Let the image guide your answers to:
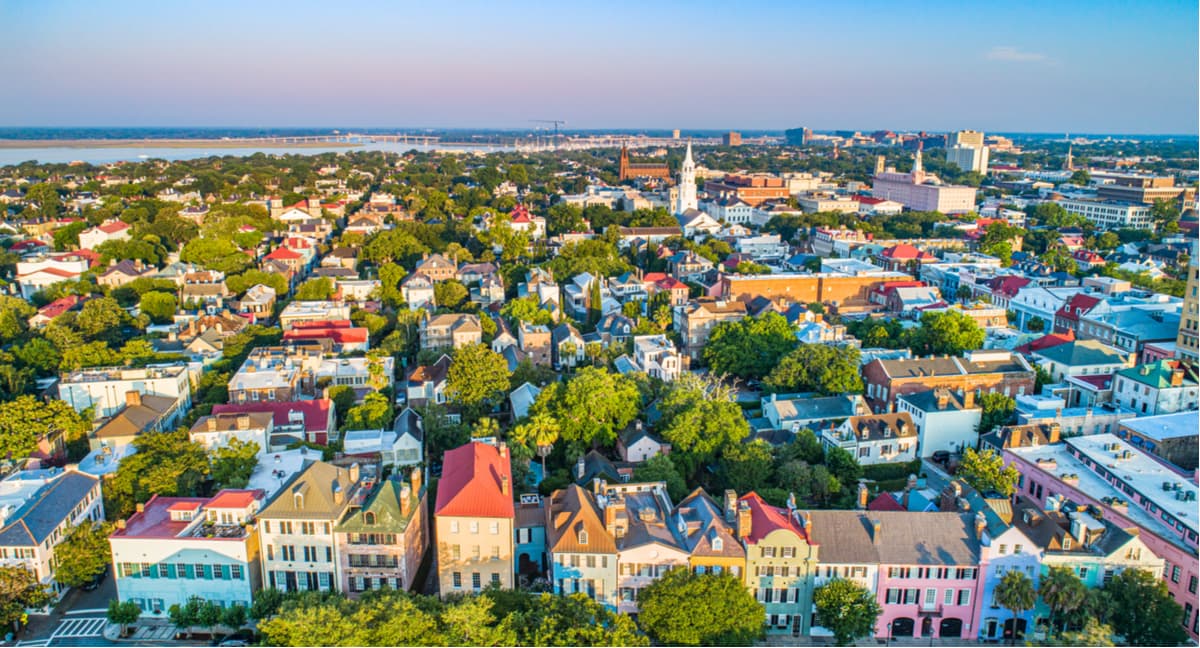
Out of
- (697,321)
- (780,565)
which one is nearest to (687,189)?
(697,321)

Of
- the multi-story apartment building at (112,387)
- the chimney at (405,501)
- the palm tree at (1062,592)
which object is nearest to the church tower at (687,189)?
the multi-story apartment building at (112,387)

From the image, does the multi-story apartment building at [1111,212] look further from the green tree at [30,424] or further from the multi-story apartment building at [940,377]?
the green tree at [30,424]

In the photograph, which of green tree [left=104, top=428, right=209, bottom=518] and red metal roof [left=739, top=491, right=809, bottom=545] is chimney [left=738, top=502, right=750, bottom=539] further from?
green tree [left=104, top=428, right=209, bottom=518]

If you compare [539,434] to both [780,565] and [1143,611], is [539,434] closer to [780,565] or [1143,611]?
→ [780,565]

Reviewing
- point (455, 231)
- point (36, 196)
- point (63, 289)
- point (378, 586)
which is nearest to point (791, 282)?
point (455, 231)

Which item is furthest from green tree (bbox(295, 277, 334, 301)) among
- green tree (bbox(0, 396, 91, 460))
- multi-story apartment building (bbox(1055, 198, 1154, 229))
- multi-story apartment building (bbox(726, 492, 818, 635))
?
multi-story apartment building (bbox(1055, 198, 1154, 229))
